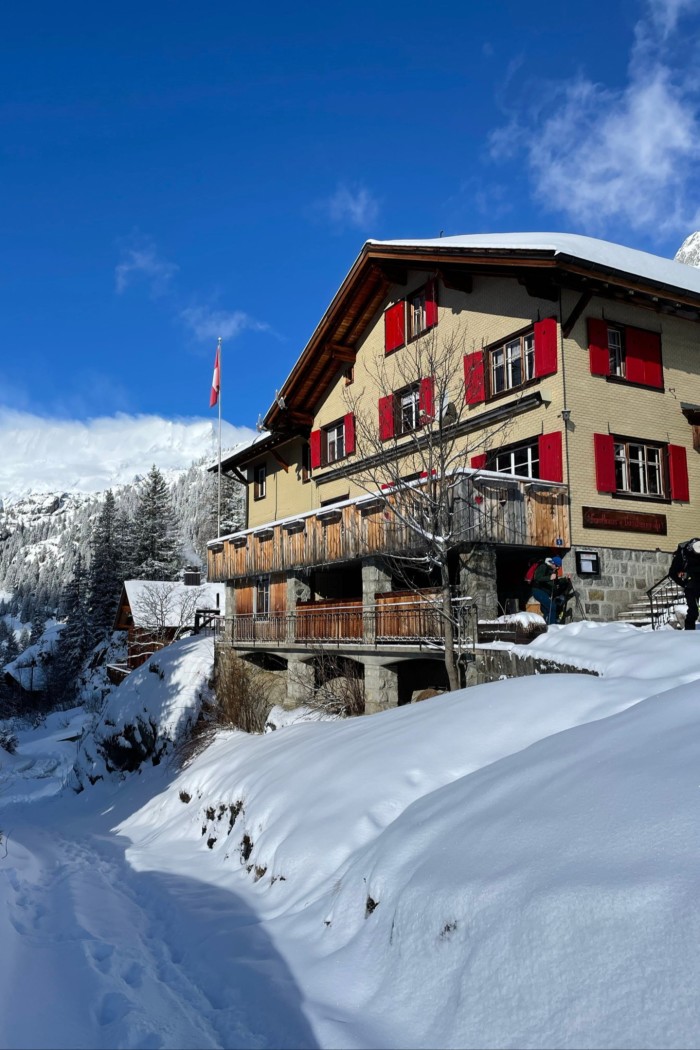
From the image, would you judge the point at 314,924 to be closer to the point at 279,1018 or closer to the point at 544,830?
the point at 279,1018

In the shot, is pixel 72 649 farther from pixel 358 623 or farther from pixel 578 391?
pixel 578 391

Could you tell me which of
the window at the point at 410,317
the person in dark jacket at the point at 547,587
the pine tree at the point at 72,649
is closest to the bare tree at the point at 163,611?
the pine tree at the point at 72,649

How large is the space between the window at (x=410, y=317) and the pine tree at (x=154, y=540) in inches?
1580

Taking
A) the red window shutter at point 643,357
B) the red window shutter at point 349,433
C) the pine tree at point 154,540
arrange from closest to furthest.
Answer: the red window shutter at point 643,357
the red window shutter at point 349,433
the pine tree at point 154,540

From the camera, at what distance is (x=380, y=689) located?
18359 mm

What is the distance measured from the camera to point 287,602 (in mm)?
23469

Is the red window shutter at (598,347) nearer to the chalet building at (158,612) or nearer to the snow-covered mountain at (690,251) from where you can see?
the chalet building at (158,612)

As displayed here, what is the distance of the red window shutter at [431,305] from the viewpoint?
22234 millimetres

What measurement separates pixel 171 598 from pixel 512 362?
31.1 metres

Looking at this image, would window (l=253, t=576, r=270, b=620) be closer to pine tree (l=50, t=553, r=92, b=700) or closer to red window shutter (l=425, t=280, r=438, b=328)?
red window shutter (l=425, t=280, r=438, b=328)

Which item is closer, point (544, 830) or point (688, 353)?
point (544, 830)

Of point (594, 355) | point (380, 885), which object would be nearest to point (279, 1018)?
point (380, 885)

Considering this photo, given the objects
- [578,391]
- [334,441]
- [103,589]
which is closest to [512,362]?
[578,391]

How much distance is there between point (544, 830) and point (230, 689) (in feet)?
63.1
